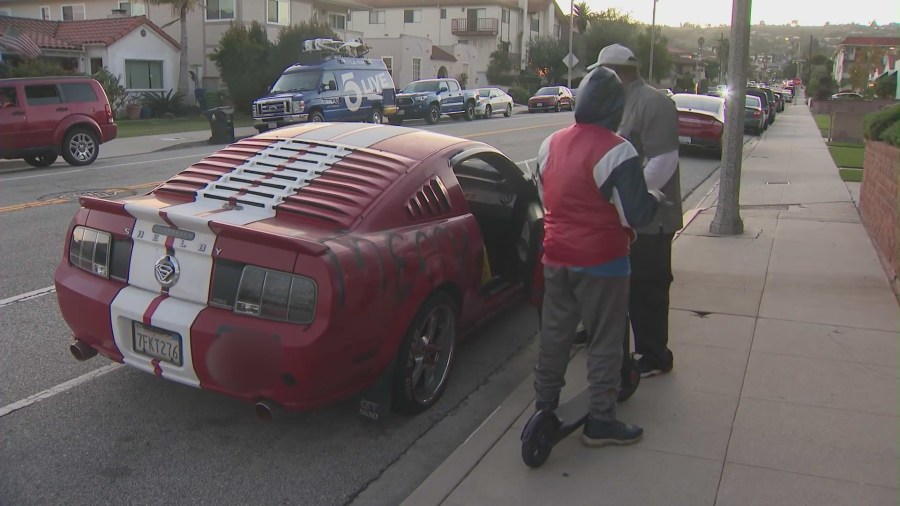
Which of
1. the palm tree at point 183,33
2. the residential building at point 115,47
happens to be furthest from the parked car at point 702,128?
the residential building at point 115,47

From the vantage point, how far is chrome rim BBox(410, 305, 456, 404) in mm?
4422

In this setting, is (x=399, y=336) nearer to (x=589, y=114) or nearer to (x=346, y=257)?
(x=346, y=257)

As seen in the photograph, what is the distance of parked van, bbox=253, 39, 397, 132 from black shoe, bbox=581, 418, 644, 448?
19.4 m

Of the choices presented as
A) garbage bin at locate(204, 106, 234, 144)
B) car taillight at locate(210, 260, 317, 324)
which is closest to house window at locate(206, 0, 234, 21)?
garbage bin at locate(204, 106, 234, 144)

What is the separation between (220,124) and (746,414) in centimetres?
1923

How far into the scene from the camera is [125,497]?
3.61m

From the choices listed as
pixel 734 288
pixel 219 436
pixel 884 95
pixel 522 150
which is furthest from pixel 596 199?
pixel 884 95

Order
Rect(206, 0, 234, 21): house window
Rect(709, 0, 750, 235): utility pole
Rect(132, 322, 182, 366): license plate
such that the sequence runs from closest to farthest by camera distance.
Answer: Rect(132, 322, 182, 366): license plate < Rect(709, 0, 750, 235): utility pole < Rect(206, 0, 234, 21): house window

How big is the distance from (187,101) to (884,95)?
38.5 metres

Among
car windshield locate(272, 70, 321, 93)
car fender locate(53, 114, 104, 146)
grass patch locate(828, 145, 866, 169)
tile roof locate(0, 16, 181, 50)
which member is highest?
tile roof locate(0, 16, 181, 50)

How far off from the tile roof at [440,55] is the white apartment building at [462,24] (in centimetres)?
298

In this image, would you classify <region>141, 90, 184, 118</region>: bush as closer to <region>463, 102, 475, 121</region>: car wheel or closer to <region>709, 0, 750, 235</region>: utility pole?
<region>463, 102, 475, 121</region>: car wheel

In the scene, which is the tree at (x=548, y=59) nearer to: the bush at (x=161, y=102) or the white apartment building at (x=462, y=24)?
the white apartment building at (x=462, y=24)

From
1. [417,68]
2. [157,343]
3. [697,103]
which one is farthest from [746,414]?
[417,68]
